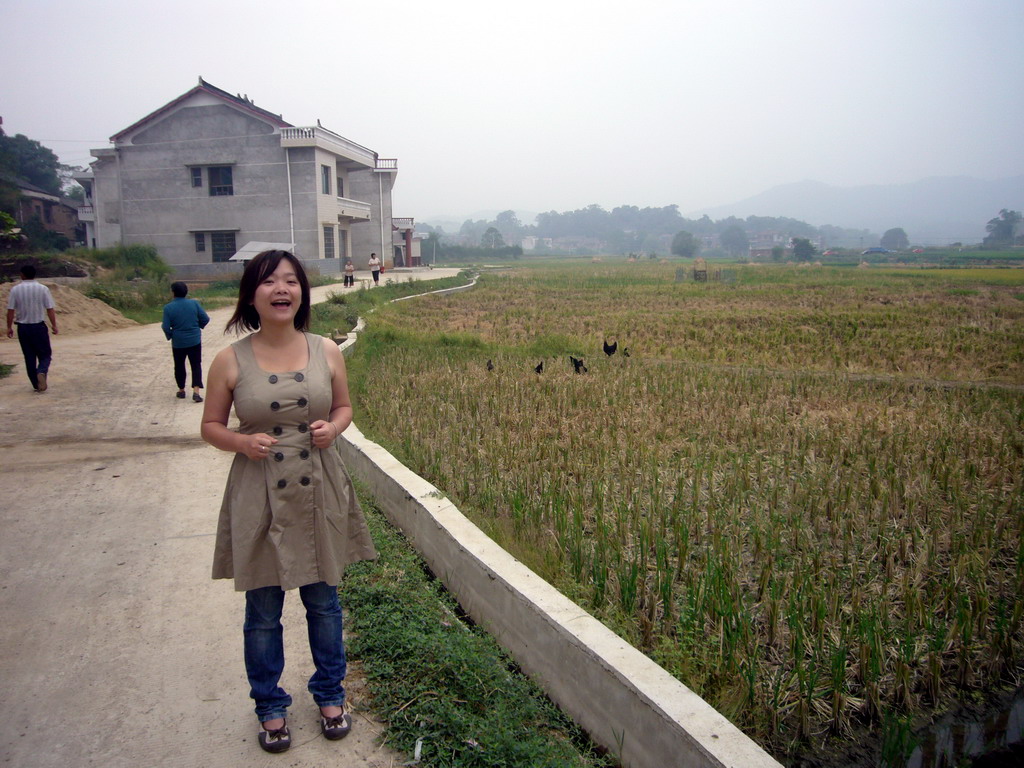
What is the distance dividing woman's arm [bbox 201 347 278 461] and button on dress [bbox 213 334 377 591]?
1.3 inches

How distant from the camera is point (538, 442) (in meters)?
7.01

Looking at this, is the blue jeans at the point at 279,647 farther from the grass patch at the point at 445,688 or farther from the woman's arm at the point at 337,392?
the woman's arm at the point at 337,392

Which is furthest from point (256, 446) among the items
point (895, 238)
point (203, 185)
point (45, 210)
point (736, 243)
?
point (895, 238)

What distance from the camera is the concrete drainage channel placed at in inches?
103

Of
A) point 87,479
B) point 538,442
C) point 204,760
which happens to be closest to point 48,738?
point 204,760

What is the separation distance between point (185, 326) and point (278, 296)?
266 inches

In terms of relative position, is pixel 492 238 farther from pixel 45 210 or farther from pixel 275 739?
pixel 275 739

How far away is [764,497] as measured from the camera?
5.50 m

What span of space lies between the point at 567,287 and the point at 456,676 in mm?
30293

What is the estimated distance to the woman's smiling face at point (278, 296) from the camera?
298 centimetres

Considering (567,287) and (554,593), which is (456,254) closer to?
(567,287)

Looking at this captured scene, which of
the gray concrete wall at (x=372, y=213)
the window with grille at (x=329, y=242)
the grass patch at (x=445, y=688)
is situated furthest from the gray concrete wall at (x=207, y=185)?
the grass patch at (x=445, y=688)

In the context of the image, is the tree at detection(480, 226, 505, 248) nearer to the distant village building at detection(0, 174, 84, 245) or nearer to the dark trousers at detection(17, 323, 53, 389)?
the distant village building at detection(0, 174, 84, 245)

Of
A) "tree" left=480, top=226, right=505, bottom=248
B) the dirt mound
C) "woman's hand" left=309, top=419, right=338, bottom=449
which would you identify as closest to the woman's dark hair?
"woman's hand" left=309, top=419, right=338, bottom=449
